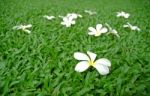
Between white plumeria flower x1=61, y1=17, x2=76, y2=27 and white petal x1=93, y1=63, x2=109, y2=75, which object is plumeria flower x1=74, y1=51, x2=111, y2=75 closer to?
white petal x1=93, y1=63, x2=109, y2=75

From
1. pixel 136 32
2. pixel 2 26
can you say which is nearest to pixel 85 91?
pixel 136 32

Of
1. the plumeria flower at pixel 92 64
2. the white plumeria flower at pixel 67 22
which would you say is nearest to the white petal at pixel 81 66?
the plumeria flower at pixel 92 64

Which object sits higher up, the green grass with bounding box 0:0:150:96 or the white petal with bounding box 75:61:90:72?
the white petal with bounding box 75:61:90:72

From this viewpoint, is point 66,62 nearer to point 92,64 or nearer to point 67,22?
point 92,64

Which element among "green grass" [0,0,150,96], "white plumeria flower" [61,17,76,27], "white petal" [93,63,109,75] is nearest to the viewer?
"green grass" [0,0,150,96]

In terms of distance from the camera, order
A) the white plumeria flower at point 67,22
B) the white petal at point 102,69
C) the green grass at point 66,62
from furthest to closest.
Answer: the white plumeria flower at point 67,22
the white petal at point 102,69
the green grass at point 66,62

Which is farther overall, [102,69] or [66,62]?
[66,62]

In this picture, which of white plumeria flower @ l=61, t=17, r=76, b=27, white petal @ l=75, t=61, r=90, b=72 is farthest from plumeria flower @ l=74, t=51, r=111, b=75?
white plumeria flower @ l=61, t=17, r=76, b=27

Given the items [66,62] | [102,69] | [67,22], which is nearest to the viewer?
[102,69]

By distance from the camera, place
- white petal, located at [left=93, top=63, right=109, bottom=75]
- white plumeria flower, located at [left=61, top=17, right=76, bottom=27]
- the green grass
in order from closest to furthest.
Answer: the green grass, white petal, located at [left=93, top=63, right=109, bottom=75], white plumeria flower, located at [left=61, top=17, right=76, bottom=27]

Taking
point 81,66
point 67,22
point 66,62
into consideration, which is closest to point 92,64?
point 81,66

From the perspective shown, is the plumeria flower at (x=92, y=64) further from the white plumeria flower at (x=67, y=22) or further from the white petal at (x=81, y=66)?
the white plumeria flower at (x=67, y=22)
